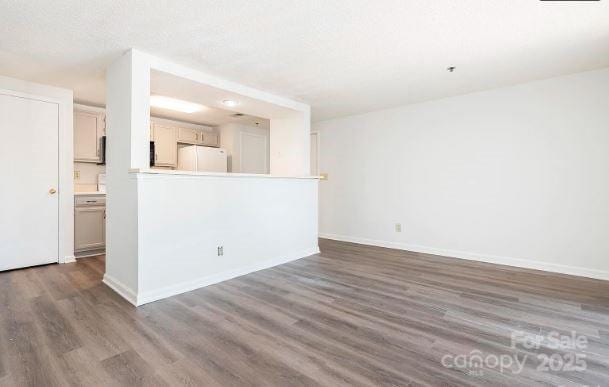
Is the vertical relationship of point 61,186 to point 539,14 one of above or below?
below

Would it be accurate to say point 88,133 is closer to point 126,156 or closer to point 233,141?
point 233,141

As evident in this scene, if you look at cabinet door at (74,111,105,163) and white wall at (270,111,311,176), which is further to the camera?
white wall at (270,111,311,176)

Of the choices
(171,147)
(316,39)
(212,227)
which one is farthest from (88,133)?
(316,39)

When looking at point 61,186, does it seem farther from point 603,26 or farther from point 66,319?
point 603,26

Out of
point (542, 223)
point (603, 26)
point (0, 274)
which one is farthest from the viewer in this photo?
point (542, 223)

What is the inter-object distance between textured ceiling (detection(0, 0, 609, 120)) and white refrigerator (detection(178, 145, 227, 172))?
6.57ft

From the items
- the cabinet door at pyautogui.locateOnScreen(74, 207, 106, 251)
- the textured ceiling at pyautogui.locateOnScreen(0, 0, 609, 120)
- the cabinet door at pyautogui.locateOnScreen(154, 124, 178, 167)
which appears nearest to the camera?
the textured ceiling at pyautogui.locateOnScreen(0, 0, 609, 120)

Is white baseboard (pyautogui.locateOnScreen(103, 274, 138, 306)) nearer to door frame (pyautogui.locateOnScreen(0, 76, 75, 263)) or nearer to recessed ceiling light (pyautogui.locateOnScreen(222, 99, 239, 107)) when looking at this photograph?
door frame (pyautogui.locateOnScreen(0, 76, 75, 263))

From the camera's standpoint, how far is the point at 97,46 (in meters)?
2.60

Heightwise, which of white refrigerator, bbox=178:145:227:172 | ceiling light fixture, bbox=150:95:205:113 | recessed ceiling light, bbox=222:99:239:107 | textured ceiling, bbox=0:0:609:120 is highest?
ceiling light fixture, bbox=150:95:205:113

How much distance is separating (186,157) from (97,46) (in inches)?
118

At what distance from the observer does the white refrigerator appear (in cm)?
540

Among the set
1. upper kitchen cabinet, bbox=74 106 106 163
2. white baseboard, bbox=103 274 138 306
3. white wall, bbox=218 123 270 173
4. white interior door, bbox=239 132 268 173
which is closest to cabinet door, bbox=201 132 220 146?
white wall, bbox=218 123 270 173

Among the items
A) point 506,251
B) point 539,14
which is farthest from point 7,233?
point 506,251
